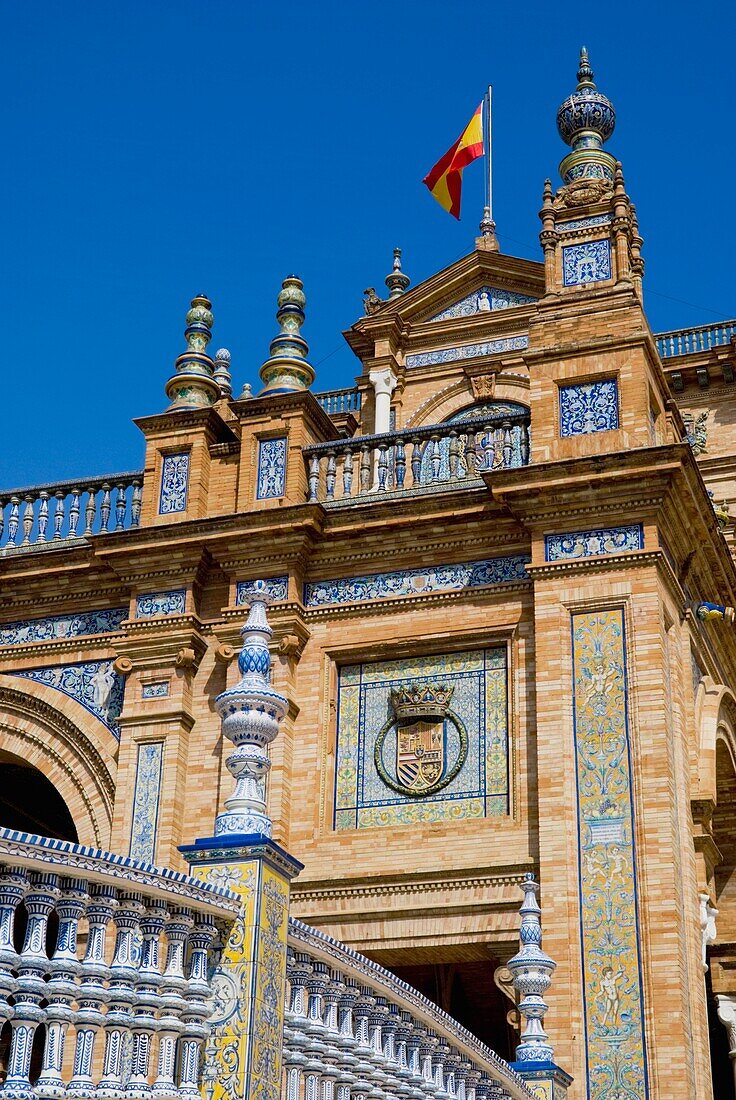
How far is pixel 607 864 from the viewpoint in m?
13.1

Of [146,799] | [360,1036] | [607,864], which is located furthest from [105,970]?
[146,799]

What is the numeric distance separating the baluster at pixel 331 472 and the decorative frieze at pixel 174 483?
151 cm

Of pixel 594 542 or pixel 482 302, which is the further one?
pixel 482 302

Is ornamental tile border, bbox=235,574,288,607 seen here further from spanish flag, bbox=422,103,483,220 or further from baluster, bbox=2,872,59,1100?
baluster, bbox=2,872,59,1100

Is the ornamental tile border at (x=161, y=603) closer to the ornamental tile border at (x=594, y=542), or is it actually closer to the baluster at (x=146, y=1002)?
the ornamental tile border at (x=594, y=542)

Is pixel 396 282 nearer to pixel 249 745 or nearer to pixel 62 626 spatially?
pixel 62 626

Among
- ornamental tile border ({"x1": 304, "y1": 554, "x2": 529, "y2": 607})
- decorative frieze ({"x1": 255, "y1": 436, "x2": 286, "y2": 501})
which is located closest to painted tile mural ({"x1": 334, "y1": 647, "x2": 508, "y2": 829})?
ornamental tile border ({"x1": 304, "y1": 554, "x2": 529, "y2": 607})

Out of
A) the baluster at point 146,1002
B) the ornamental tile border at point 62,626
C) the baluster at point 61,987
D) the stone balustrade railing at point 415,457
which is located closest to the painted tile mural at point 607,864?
the stone balustrade railing at point 415,457

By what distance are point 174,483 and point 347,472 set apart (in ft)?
6.21

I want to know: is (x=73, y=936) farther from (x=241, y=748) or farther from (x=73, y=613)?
(x=73, y=613)

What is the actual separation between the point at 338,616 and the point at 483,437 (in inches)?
91.8

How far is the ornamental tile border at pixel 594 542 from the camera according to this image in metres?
14.2

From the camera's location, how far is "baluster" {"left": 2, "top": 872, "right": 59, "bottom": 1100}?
574 cm

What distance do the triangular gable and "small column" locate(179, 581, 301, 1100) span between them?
53.4 ft
